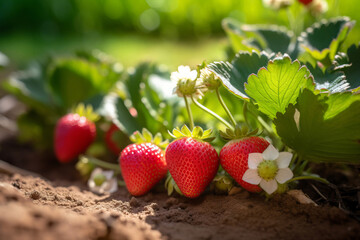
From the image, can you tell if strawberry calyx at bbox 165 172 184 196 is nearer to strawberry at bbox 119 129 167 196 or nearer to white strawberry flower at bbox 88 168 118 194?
strawberry at bbox 119 129 167 196

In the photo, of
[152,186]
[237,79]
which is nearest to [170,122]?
[152,186]

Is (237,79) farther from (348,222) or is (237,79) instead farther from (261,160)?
(348,222)

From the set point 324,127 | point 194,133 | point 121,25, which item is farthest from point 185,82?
point 121,25

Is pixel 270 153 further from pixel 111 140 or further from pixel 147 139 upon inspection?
pixel 111 140

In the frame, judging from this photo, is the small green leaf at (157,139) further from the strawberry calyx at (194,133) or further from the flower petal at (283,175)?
the flower petal at (283,175)

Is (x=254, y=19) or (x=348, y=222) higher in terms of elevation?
(x=254, y=19)

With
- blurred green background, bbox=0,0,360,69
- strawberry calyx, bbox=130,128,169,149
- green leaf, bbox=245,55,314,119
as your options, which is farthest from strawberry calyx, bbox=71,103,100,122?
blurred green background, bbox=0,0,360,69
